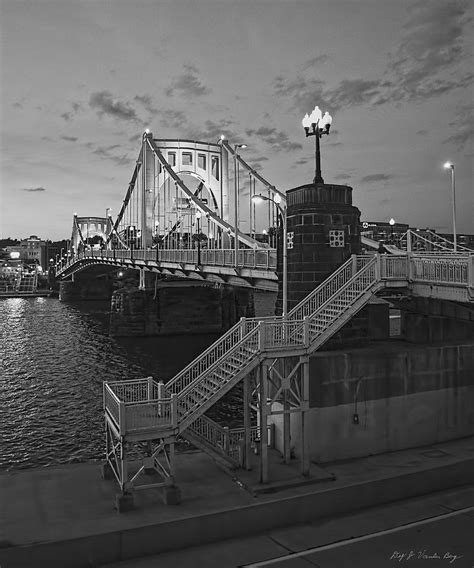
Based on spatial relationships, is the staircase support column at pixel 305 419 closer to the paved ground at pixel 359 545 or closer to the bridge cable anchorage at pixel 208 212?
the paved ground at pixel 359 545

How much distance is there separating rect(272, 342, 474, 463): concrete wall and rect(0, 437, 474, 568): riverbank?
898 millimetres

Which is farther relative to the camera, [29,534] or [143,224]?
[143,224]

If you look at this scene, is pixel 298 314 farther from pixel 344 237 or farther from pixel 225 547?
pixel 225 547


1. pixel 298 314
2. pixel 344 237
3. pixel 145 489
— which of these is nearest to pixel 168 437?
pixel 145 489

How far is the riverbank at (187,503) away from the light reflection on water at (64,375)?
33.3 feet

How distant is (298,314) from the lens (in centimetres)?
2162

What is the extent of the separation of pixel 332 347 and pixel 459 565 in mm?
9609

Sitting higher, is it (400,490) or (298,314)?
(298,314)

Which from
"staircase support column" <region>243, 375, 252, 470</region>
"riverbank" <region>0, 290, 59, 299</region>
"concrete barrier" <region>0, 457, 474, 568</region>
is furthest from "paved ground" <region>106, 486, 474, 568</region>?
"riverbank" <region>0, 290, 59, 299</region>

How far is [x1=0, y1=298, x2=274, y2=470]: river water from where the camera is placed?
97.4 ft

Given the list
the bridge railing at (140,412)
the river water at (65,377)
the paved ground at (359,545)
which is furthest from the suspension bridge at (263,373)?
the river water at (65,377)

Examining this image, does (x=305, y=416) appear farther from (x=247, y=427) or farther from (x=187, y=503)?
(x=187, y=503)

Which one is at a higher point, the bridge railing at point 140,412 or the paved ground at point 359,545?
the bridge railing at point 140,412

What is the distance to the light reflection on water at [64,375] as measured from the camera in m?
29.7
